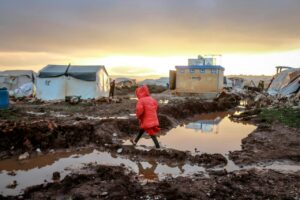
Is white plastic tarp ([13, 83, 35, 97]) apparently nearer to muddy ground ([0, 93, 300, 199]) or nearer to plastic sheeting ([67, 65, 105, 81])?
plastic sheeting ([67, 65, 105, 81])

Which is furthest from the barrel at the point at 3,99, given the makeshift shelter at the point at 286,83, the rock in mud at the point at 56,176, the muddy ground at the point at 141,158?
the makeshift shelter at the point at 286,83

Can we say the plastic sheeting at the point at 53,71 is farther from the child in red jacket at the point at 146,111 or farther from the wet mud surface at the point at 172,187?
the wet mud surface at the point at 172,187

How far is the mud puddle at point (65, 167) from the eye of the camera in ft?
22.8

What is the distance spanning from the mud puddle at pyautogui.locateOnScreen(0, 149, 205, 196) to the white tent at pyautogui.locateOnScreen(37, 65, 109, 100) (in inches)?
592

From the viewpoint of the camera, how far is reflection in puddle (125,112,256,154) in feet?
33.7

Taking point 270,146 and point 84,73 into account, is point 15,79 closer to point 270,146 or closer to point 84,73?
point 84,73

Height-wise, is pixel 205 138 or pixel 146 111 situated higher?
pixel 146 111

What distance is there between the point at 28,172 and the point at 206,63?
77.6ft

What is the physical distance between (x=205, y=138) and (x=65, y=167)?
5.54m

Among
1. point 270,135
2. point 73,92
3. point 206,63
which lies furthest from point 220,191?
point 206,63

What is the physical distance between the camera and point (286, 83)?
97.0ft

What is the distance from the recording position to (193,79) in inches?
1101

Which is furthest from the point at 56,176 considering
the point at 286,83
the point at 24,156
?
the point at 286,83

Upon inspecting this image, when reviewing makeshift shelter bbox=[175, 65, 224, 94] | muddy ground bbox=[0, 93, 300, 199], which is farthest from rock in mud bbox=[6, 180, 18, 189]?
makeshift shelter bbox=[175, 65, 224, 94]
